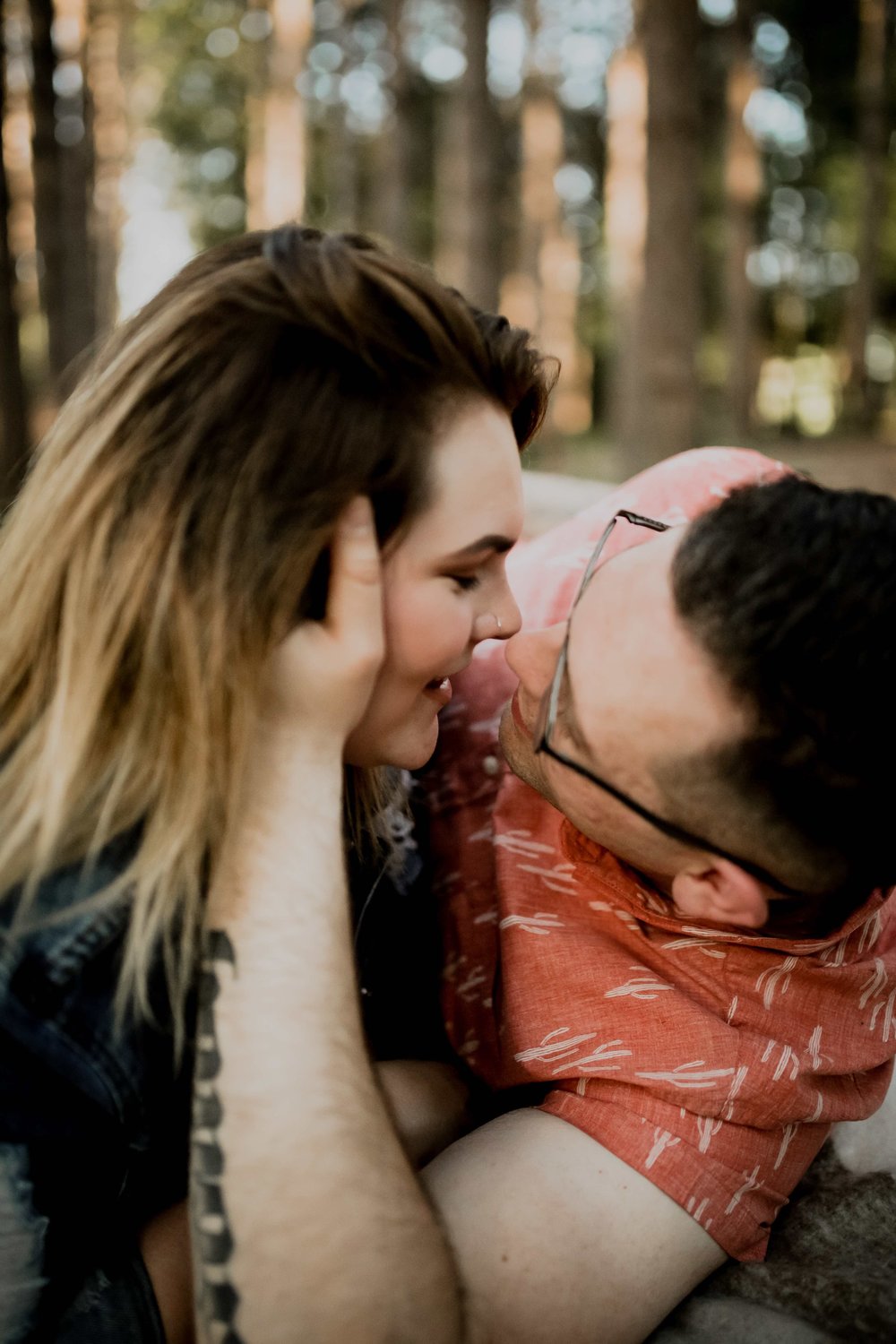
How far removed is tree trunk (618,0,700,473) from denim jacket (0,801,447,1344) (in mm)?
4528

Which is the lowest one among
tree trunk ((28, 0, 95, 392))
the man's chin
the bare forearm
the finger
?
the bare forearm

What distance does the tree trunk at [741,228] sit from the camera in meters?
14.1

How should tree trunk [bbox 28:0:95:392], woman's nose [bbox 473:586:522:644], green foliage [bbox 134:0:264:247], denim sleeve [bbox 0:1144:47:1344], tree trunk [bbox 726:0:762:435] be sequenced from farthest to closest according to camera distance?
green foliage [bbox 134:0:264:247], tree trunk [bbox 726:0:762:435], tree trunk [bbox 28:0:95:392], woman's nose [bbox 473:586:522:644], denim sleeve [bbox 0:1144:47:1344]

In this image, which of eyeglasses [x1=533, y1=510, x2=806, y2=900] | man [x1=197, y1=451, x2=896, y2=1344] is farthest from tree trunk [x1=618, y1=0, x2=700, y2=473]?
eyeglasses [x1=533, y1=510, x2=806, y2=900]

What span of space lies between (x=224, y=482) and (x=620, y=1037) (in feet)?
4.02

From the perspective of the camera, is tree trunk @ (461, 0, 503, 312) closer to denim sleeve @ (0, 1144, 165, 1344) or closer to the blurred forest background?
the blurred forest background

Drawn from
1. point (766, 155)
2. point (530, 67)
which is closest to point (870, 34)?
point (530, 67)

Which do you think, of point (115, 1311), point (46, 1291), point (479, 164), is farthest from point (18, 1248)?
point (479, 164)

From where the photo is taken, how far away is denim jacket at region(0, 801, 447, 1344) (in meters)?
1.68

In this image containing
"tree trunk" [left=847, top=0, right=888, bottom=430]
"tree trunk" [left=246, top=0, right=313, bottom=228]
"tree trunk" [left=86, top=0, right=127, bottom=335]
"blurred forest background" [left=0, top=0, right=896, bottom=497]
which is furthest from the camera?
"tree trunk" [left=847, top=0, right=888, bottom=430]

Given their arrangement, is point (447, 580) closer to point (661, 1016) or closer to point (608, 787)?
point (608, 787)

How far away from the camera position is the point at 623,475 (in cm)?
638

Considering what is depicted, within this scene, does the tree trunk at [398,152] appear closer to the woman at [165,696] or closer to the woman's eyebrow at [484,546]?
the woman's eyebrow at [484,546]

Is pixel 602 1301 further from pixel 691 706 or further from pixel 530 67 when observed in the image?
pixel 530 67
